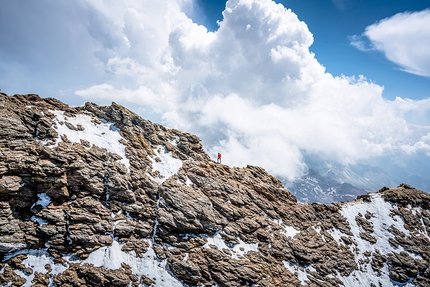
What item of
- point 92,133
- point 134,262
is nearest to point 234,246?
point 134,262

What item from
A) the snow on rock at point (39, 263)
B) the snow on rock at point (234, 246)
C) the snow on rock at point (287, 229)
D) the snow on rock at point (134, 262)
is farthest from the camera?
the snow on rock at point (287, 229)

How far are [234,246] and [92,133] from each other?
108 ft

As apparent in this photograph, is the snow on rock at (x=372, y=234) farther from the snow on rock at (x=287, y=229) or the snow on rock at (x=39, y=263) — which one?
the snow on rock at (x=39, y=263)

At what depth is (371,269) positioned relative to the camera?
125 feet

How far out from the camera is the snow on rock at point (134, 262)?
25875 mm

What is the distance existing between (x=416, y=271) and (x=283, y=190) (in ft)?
89.5

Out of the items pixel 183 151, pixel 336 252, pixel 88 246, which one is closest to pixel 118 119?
pixel 183 151

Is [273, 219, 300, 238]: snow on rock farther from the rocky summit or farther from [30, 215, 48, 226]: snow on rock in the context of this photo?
[30, 215, 48, 226]: snow on rock

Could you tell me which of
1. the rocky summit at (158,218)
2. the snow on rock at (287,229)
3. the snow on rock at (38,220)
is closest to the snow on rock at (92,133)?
the rocky summit at (158,218)

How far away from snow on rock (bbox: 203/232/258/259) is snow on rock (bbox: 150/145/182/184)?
13467 millimetres

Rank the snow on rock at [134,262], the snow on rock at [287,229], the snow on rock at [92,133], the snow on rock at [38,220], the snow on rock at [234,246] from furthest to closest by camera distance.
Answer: the snow on rock at [287,229] → the snow on rock at [92,133] → the snow on rock at [234,246] → the snow on rock at [134,262] → the snow on rock at [38,220]

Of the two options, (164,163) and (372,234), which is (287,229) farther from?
(164,163)

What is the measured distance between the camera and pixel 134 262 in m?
27.2

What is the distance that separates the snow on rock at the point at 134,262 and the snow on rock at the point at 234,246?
7.02 metres
